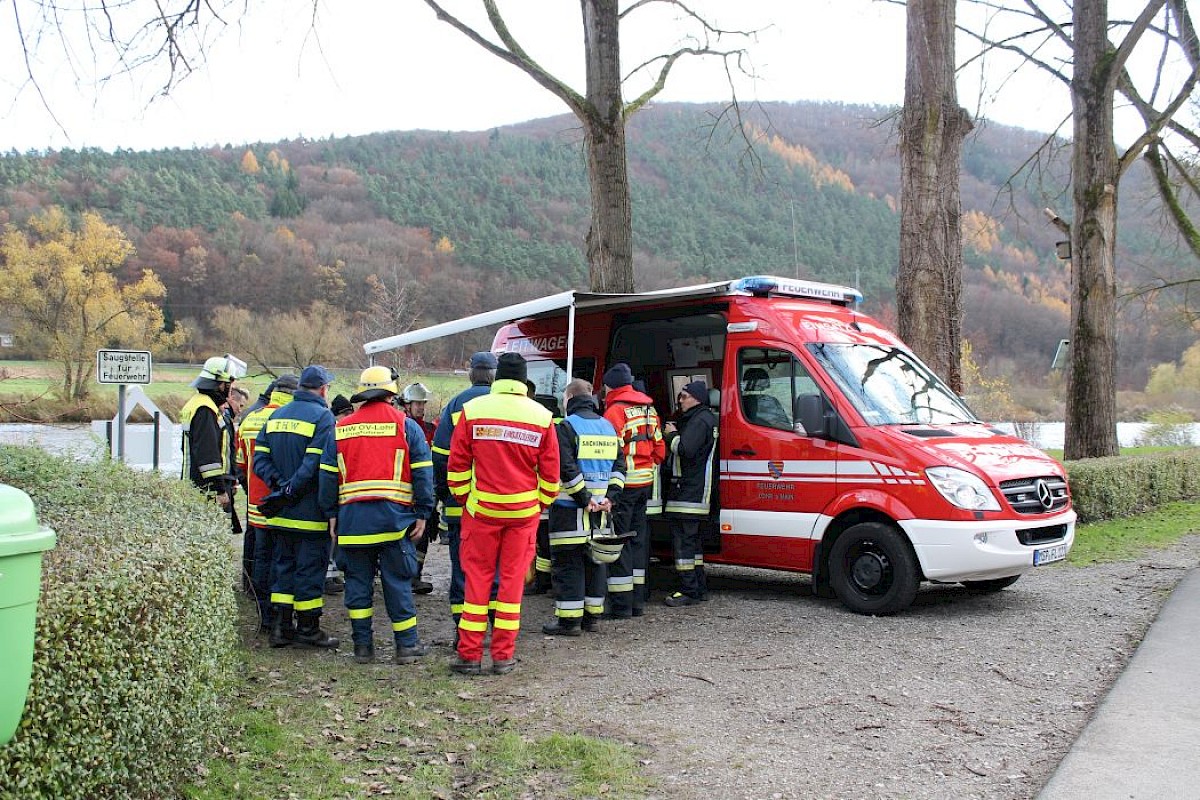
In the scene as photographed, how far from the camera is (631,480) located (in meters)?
7.95

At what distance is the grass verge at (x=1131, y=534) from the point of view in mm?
10789

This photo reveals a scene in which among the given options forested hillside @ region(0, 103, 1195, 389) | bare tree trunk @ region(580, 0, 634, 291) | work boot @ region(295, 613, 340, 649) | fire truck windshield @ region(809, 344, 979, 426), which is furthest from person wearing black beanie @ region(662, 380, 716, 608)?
forested hillside @ region(0, 103, 1195, 389)

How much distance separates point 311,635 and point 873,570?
407 centimetres

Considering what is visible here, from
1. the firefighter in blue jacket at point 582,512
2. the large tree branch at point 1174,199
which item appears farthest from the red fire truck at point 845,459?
the large tree branch at point 1174,199

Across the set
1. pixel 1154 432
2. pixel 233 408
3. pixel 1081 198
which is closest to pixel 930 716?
pixel 233 408

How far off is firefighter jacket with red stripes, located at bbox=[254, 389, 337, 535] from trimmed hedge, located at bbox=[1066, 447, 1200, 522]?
956 cm

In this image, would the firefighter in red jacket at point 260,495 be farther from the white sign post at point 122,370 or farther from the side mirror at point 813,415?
the white sign post at point 122,370

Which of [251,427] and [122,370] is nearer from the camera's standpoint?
[251,427]

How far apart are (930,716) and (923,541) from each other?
7.21 feet

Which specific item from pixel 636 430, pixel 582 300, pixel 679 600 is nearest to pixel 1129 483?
pixel 679 600

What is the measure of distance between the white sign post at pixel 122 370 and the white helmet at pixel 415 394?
4.33m

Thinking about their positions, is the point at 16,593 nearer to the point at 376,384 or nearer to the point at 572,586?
the point at 376,384

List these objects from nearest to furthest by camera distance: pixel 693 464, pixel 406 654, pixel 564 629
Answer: pixel 406 654, pixel 564 629, pixel 693 464

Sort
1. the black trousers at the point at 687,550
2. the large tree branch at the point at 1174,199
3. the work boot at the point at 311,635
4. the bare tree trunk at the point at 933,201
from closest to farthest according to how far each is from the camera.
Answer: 1. the work boot at the point at 311,635
2. the black trousers at the point at 687,550
3. the bare tree trunk at the point at 933,201
4. the large tree branch at the point at 1174,199
